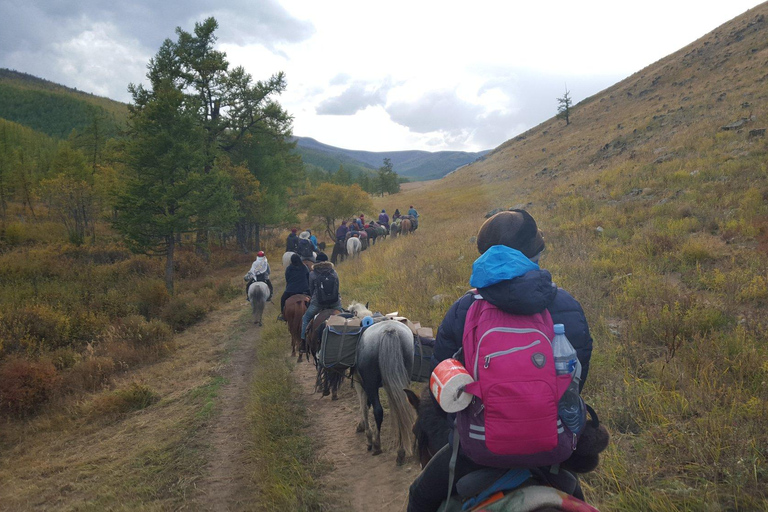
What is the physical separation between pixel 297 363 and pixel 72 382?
189 inches

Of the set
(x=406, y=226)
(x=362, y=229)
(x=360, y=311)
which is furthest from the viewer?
(x=406, y=226)

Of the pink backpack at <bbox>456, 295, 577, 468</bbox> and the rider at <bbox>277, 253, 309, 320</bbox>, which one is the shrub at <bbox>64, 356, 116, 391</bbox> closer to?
the rider at <bbox>277, 253, 309, 320</bbox>

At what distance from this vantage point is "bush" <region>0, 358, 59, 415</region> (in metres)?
7.41

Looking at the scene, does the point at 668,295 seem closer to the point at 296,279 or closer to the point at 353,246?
the point at 296,279

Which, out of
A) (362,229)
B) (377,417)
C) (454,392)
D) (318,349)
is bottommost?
(377,417)

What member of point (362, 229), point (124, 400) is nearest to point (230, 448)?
point (124, 400)

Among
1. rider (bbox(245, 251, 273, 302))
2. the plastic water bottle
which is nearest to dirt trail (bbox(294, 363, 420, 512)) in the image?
the plastic water bottle

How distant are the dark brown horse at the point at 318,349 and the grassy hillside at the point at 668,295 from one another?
212 centimetres

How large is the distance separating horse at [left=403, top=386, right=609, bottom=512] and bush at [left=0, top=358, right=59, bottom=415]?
897 centimetres

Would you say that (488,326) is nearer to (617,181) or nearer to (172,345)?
(172,345)

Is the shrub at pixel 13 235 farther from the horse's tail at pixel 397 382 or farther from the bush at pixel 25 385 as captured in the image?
the horse's tail at pixel 397 382

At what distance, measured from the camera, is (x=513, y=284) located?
1.72 meters

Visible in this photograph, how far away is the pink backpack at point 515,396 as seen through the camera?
1601 millimetres

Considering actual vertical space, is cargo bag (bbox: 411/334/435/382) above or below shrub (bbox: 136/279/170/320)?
above
